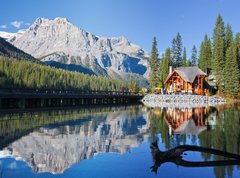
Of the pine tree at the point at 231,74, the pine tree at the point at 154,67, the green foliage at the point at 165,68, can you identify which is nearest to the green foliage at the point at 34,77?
the pine tree at the point at 154,67

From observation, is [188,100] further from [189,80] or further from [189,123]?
[189,123]

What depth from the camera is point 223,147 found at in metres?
13.4

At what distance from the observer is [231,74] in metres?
64.8

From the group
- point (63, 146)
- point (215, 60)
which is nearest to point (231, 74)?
point (215, 60)

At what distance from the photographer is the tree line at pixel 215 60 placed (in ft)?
214

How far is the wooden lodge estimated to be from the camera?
6562cm

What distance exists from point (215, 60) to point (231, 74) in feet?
23.9

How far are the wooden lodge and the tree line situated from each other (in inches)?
204

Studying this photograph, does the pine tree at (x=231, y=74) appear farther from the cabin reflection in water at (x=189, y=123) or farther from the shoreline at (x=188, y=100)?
the cabin reflection in water at (x=189, y=123)

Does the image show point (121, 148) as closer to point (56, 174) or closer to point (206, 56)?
point (56, 174)

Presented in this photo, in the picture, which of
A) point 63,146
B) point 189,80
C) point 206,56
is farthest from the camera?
point 206,56

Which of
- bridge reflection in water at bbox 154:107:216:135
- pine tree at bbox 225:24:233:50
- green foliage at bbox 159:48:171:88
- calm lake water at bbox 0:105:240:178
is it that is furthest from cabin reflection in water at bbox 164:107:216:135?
pine tree at bbox 225:24:233:50

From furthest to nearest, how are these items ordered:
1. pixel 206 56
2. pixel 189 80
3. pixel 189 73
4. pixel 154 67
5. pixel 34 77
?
pixel 34 77
pixel 154 67
pixel 206 56
pixel 189 73
pixel 189 80

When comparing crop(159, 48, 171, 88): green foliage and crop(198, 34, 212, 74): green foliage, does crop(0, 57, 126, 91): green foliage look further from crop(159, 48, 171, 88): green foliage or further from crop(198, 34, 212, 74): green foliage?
crop(198, 34, 212, 74): green foliage
